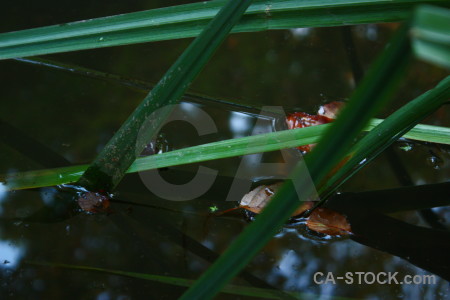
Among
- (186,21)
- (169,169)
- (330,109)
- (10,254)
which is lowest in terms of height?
(10,254)

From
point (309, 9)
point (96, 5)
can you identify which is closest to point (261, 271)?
point (309, 9)

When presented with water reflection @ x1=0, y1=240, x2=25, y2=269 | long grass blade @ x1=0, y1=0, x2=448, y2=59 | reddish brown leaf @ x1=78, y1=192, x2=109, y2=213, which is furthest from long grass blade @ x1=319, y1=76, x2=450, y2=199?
water reflection @ x1=0, y1=240, x2=25, y2=269

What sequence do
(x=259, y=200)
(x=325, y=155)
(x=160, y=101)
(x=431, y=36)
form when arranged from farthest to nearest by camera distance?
(x=259, y=200) < (x=160, y=101) < (x=325, y=155) < (x=431, y=36)

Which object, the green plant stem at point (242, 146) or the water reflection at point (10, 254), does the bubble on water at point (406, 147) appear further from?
the water reflection at point (10, 254)

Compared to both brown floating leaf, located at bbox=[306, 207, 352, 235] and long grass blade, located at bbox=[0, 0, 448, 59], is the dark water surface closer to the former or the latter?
brown floating leaf, located at bbox=[306, 207, 352, 235]

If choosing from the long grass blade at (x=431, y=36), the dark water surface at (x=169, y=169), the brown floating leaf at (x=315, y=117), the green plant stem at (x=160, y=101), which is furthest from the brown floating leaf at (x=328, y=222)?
the long grass blade at (x=431, y=36)

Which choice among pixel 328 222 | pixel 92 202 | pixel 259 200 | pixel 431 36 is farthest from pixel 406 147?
pixel 431 36

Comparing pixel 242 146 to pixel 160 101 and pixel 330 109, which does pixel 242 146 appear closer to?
pixel 160 101

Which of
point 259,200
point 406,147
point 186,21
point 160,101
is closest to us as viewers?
point 160,101
